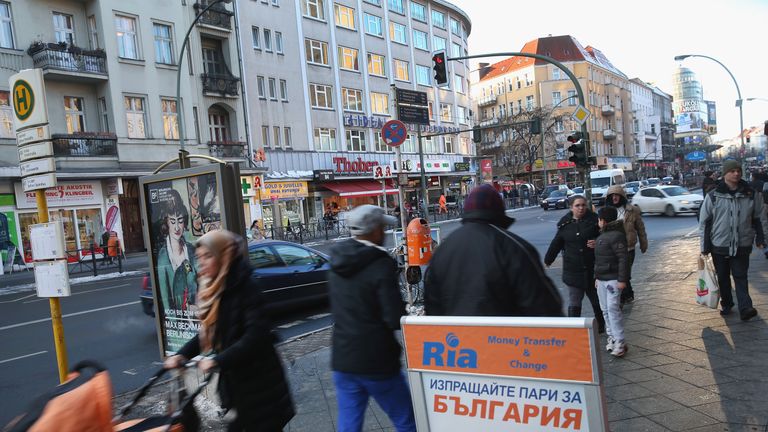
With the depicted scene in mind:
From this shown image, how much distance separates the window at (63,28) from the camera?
78.5 ft

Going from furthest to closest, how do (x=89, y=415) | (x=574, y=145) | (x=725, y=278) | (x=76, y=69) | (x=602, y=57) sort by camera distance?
(x=602, y=57)
(x=76, y=69)
(x=574, y=145)
(x=725, y=278)
(x=89, y=415)

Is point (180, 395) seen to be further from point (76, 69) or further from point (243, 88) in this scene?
point (243, 88)

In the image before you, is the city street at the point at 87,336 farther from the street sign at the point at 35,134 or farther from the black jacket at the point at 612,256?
the black jacket at the point at 612,256

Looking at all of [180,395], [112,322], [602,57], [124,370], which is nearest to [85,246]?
[112,322]

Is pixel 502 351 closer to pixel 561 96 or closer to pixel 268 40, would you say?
pixel 268 40

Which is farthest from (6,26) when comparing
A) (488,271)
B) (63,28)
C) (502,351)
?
→ (502,351)

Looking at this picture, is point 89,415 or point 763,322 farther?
point 763,322

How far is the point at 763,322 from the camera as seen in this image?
5.86 meters

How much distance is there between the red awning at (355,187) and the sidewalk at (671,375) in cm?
2939

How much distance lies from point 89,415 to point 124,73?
86.4 feet

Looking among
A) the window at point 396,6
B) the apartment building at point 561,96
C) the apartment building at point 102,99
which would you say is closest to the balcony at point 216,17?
the apartment building at point 102,99

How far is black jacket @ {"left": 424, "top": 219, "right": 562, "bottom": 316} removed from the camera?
2812 millimetres

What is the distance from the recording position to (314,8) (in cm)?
3738

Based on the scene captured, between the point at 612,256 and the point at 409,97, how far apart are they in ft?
16.6
